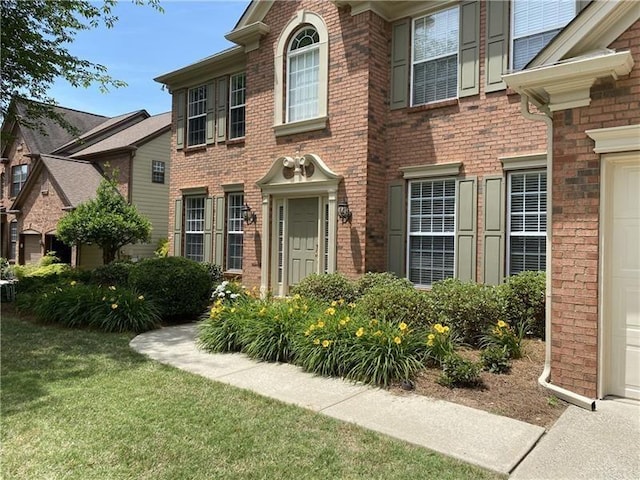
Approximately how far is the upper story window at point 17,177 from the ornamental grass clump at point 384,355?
950 inches

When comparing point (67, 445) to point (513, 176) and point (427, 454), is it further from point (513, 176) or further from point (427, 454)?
point (513, 176)

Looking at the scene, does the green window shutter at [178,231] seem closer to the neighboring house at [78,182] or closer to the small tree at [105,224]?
the small tree at [105,224]

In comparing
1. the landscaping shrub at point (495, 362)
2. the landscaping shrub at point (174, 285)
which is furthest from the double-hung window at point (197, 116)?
the landscaping shrub at point (495, 362)

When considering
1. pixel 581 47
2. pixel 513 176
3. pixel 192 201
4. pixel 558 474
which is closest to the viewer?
pixel 558 474

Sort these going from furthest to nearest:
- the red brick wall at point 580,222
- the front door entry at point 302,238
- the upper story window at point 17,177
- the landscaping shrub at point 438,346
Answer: the upper story window at point 17,177 < the front door entry at point 302,238 < the landscaping shrub at point 438,346 < the red brick wall at point 580,222

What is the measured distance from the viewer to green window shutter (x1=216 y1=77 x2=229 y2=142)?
43.1ft

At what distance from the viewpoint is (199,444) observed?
149 inches

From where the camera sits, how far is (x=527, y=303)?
7.05 metres

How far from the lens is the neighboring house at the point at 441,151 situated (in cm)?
468

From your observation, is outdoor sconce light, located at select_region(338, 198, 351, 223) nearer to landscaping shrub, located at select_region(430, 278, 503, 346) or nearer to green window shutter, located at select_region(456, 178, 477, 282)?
green window shutter, located at select_region(456, 178, 477, 282)

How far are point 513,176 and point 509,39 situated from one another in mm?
2437

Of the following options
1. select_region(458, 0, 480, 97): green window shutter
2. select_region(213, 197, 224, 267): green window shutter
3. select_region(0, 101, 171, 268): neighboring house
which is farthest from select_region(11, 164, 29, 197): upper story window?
select_region(458, 0, 480, 97): green window shutter

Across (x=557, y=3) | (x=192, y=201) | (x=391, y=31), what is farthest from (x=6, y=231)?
(x=557, y=3)

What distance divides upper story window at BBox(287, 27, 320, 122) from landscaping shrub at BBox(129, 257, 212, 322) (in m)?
4.22
